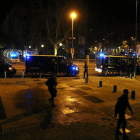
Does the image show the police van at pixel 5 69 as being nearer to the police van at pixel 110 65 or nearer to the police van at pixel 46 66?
the police van at pixel 46 66

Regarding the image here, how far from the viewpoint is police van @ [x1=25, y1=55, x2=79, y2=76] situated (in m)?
19.8

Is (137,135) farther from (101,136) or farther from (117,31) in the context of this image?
(117,31)

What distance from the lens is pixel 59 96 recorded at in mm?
11594

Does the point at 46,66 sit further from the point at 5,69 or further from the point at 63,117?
the point at 63,117

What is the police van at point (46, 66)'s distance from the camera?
1975cm

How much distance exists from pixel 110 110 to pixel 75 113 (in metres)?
1.55

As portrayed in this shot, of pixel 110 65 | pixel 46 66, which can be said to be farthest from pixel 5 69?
pixel 110 65

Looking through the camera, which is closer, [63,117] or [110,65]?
[63,117]

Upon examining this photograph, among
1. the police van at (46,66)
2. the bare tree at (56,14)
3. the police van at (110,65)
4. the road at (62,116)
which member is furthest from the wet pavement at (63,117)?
the bare tree at (56,14)

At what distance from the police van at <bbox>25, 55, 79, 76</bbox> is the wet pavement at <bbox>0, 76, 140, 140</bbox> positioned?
7356 mm

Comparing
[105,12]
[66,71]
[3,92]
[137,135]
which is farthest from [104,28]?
[137,135]

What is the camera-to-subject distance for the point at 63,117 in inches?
313

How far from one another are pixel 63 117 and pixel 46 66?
40.6 ft

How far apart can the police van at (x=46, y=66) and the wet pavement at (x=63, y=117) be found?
7356 millimetres
